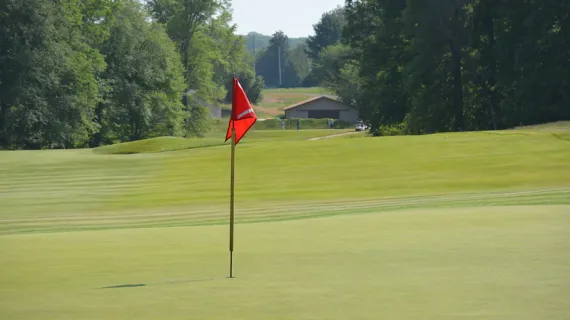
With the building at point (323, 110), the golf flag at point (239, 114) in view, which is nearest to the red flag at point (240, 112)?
the golf flag at point (239, 114)

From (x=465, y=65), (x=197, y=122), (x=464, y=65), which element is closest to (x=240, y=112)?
(x=465, y=65)

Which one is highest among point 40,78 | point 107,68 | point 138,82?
point 107,68

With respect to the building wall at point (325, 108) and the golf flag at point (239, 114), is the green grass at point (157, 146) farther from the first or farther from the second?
the building wall at point (325, 108)

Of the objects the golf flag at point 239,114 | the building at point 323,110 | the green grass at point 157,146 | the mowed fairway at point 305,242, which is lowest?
the building at point 323,110

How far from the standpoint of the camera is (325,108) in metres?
154

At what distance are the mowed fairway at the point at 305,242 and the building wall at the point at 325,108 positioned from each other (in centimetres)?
11976

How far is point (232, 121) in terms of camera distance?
1138cm

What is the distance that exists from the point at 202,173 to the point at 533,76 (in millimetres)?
21772

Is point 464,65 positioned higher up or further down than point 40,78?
higher up

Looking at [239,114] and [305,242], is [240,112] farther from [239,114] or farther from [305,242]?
[305,242]

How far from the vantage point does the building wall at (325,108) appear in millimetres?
153250

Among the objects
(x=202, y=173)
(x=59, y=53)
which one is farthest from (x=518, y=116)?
(x=59, y=53)

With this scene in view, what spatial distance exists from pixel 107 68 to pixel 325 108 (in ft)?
249

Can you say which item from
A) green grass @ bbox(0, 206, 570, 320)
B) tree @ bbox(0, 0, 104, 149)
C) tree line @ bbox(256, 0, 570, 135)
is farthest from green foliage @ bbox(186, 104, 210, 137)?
green grass @ bbox(0, 206, 570, 320)
